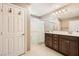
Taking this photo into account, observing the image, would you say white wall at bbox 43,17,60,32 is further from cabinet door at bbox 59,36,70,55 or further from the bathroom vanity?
cabinet door at bbox 59,36,70,55

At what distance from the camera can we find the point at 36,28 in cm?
245

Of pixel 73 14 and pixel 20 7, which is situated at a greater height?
pixel 20 7

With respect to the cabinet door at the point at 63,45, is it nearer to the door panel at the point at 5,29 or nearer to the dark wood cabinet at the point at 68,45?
the dark wood cabinet at the point at 68,45

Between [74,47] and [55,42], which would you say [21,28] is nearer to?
[55,42]

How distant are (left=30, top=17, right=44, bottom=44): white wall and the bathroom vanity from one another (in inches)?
6.4

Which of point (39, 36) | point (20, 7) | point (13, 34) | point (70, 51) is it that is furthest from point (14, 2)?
point (70, 51)

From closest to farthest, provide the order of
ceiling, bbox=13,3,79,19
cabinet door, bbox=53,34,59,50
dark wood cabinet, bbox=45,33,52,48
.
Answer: ceiling, bbox=13,3,79,19
dark wood cabinet, bbox=45,33,52,48
cabinet door, bbox=53,34,59,50

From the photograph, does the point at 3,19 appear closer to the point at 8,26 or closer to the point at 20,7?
the point at 8,26

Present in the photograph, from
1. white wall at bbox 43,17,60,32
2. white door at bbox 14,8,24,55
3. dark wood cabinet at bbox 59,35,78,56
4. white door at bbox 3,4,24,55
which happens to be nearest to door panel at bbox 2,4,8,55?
white door at bbox 3,4,24,55

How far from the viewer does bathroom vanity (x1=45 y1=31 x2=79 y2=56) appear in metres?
2.41

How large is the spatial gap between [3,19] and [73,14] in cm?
140

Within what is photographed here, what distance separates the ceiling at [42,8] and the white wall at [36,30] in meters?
0.15

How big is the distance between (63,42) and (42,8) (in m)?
1.02

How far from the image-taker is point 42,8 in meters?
2.29
